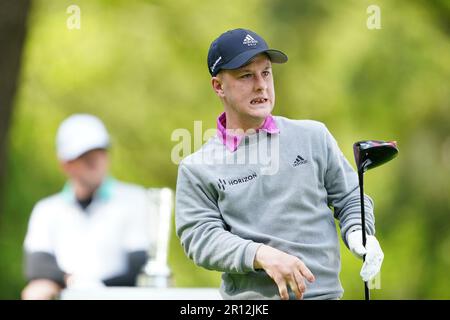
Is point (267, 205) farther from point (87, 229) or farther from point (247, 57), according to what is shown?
point (87, 229)

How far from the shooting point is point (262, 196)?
12.1 feet

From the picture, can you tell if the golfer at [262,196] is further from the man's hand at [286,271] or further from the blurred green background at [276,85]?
the blurred green background at [276,85]

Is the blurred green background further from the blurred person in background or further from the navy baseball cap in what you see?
the navy baseball cap

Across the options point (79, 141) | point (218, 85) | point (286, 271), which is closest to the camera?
point (286, 271)

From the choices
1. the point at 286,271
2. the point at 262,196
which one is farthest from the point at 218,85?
the point at 286,271

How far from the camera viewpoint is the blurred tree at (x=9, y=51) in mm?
5629

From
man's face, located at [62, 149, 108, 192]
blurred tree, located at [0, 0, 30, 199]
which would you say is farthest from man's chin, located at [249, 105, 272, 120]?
man's face, located at [62, 149, 108, 192]

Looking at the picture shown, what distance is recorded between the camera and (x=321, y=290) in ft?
12.2

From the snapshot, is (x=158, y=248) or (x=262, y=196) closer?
(x=262, y=196)

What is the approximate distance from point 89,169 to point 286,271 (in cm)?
403

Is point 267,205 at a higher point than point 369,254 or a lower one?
higher

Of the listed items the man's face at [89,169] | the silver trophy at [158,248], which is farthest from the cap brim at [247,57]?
the man's face at [89,169]

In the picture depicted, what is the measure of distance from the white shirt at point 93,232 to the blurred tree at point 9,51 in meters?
1.62
